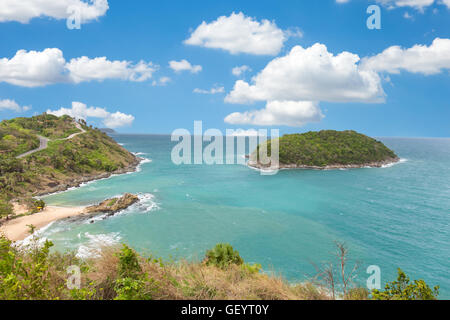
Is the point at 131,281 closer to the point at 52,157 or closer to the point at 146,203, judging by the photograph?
the point at 146,203

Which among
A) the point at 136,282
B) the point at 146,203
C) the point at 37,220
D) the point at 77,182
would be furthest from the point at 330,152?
the point at 136,282

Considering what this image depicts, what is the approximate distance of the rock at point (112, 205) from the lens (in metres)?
38.4

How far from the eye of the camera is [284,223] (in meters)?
36.5

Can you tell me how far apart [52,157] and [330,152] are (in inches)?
3834

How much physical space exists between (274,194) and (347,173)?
40.1 meters

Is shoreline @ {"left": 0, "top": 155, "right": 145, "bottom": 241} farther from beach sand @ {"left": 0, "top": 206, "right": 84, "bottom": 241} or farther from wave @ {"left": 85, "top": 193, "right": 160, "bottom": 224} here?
wave @ {"left": 85, "top": 193, "right": 160, "bottom": 224}

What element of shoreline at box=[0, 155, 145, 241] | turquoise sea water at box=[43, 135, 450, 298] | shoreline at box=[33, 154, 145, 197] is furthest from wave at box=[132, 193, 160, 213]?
shoreline at box=[33, 154, 145, 197]

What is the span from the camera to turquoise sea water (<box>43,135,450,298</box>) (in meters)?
26.6

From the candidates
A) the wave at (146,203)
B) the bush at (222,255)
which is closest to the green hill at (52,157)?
the wave at (146,203)

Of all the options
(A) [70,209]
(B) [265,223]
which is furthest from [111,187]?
(B) [265,223]

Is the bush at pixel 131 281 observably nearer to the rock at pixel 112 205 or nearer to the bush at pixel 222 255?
the bush at pixel 222 255

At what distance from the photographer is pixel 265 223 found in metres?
36.4

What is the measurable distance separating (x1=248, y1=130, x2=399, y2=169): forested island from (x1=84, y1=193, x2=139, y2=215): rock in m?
56.4

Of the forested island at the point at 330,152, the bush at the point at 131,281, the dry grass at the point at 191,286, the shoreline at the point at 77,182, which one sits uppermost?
the forested island at the point at 330,152
